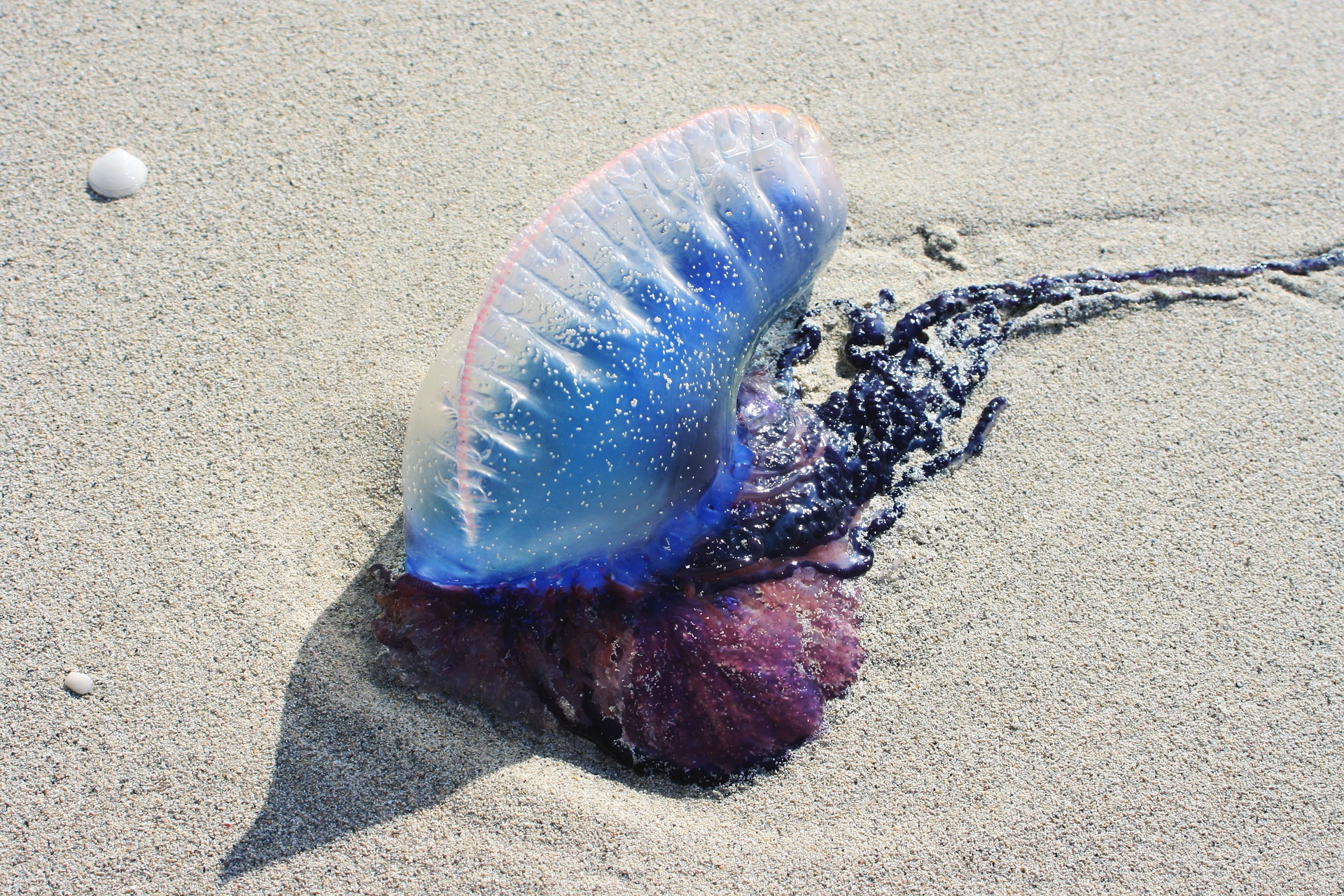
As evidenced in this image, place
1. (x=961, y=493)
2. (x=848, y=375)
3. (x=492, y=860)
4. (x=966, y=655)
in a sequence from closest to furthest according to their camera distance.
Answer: (x=492, y=860) < (x=966, y=655) < (x=961, y=493) < (x=848, y=375)

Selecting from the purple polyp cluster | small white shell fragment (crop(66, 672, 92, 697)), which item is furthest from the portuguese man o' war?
small white shell fragment (crop(66, 672, 92, 697))

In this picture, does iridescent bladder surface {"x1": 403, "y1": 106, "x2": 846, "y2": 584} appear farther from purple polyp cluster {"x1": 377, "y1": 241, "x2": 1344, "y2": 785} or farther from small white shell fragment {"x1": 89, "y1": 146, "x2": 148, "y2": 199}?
small white shell fragment {"x1": 89, "y1": 146, "x2": 148, "y2": 199}

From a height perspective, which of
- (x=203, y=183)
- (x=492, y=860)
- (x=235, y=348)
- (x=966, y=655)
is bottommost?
(x=966, y=655)

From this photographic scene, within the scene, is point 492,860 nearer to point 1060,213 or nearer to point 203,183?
point 203,183

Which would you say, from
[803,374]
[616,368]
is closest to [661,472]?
[616,368]

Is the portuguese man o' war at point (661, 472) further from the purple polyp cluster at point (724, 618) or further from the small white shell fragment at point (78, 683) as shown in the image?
the small white shell fragment at point (78, 683)

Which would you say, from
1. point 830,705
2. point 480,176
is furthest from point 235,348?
point 830,705
